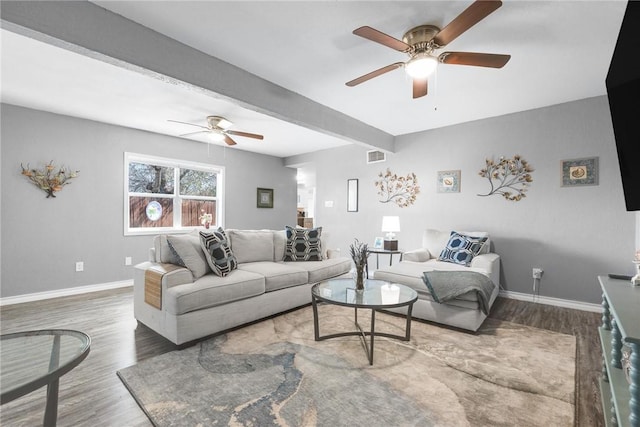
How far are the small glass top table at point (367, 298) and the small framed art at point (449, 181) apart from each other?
7.75 feet

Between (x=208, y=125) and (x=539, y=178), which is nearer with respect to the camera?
(x=539, y=178)

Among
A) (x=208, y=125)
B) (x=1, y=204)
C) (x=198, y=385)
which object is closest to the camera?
(x=198, y=385)

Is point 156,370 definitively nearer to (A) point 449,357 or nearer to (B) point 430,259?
(A) point 449,357

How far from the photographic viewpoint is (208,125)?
4.18 metres

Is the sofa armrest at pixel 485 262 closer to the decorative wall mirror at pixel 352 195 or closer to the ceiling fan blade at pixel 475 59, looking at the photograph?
the ceiling fan blade at pixel 475 59

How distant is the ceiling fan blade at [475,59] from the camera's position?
1.99 metres

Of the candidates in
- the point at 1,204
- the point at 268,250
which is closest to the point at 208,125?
the point at 268,250

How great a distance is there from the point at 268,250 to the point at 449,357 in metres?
2.29

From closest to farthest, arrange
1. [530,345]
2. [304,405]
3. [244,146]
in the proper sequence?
[304,405] → [530,345] → [244,146]

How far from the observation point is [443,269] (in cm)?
323

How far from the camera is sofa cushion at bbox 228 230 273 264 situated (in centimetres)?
343

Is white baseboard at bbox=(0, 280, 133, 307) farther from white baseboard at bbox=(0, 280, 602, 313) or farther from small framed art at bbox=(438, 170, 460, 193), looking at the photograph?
small framed art at bbox=(438, 170, 460, 193)

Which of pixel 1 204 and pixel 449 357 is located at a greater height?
pixel 1 204

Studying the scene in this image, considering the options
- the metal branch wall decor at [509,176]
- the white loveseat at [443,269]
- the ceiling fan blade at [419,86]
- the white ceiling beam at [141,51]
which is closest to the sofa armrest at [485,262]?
the white loveseat at [443,269]
